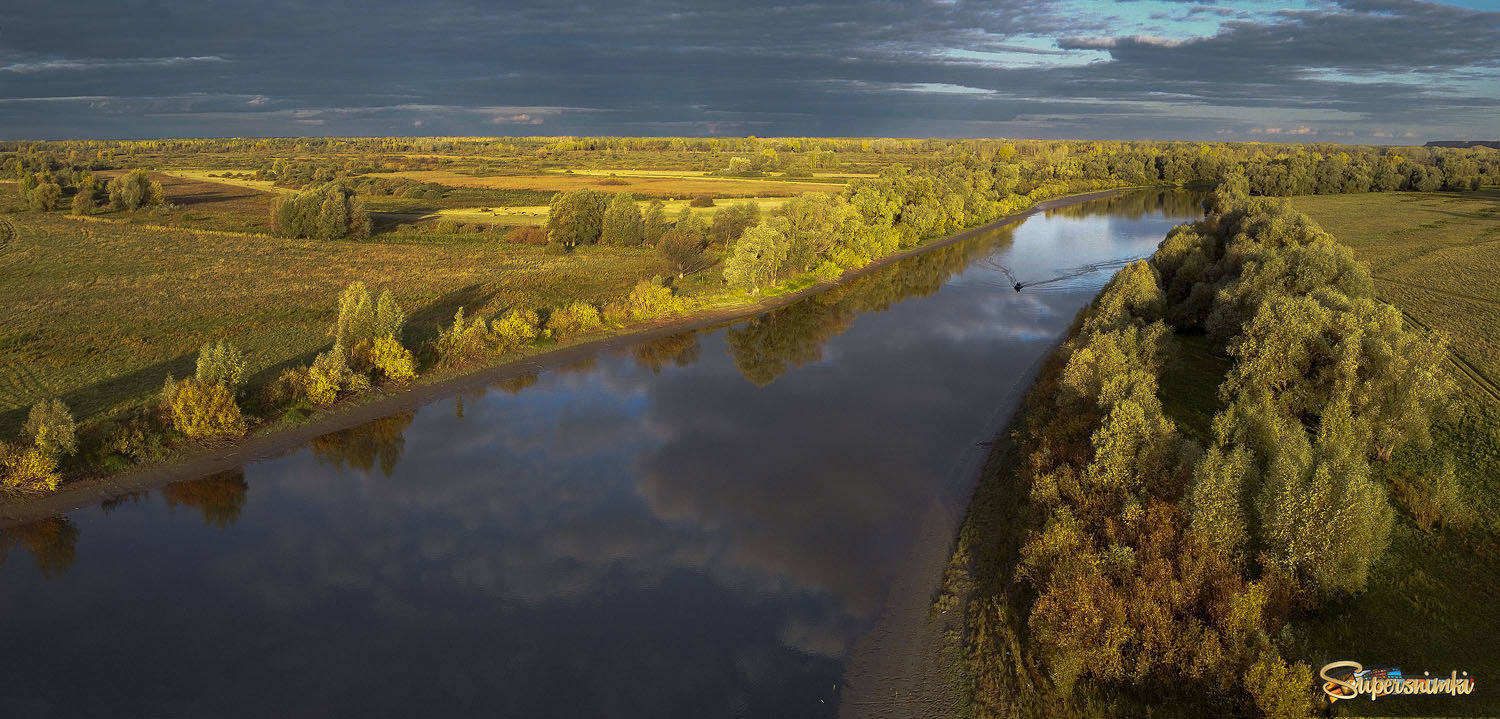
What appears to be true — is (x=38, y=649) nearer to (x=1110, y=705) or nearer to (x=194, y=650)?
(x=194, y=650)

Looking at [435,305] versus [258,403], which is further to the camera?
[435,305]

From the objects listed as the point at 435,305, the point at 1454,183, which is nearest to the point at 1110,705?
the point at 435,305

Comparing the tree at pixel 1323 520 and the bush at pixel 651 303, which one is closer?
the tree at pixel 1323 520

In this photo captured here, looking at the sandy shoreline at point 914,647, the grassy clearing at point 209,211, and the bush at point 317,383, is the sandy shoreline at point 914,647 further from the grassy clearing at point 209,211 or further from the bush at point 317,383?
the grassy clearing at point 209,211

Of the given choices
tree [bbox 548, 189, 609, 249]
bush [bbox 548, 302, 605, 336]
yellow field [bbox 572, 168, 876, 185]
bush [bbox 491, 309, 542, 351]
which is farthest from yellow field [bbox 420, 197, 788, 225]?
yellow field [bbox 572, 168, 876, 185]

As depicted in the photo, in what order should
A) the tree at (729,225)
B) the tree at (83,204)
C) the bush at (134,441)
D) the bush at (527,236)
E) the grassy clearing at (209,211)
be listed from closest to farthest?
1. the bush at (134,441)
2. the tree at (729,225)
3. the bush at (527,236)
4. the grassy clearing at (209,211)
5. the tree at (83,204)

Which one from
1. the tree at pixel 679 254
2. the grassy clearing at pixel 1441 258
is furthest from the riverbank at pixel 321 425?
the grassy clearing at pixel 1441 258

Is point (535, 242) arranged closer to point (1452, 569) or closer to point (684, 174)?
point (1452, 569)
